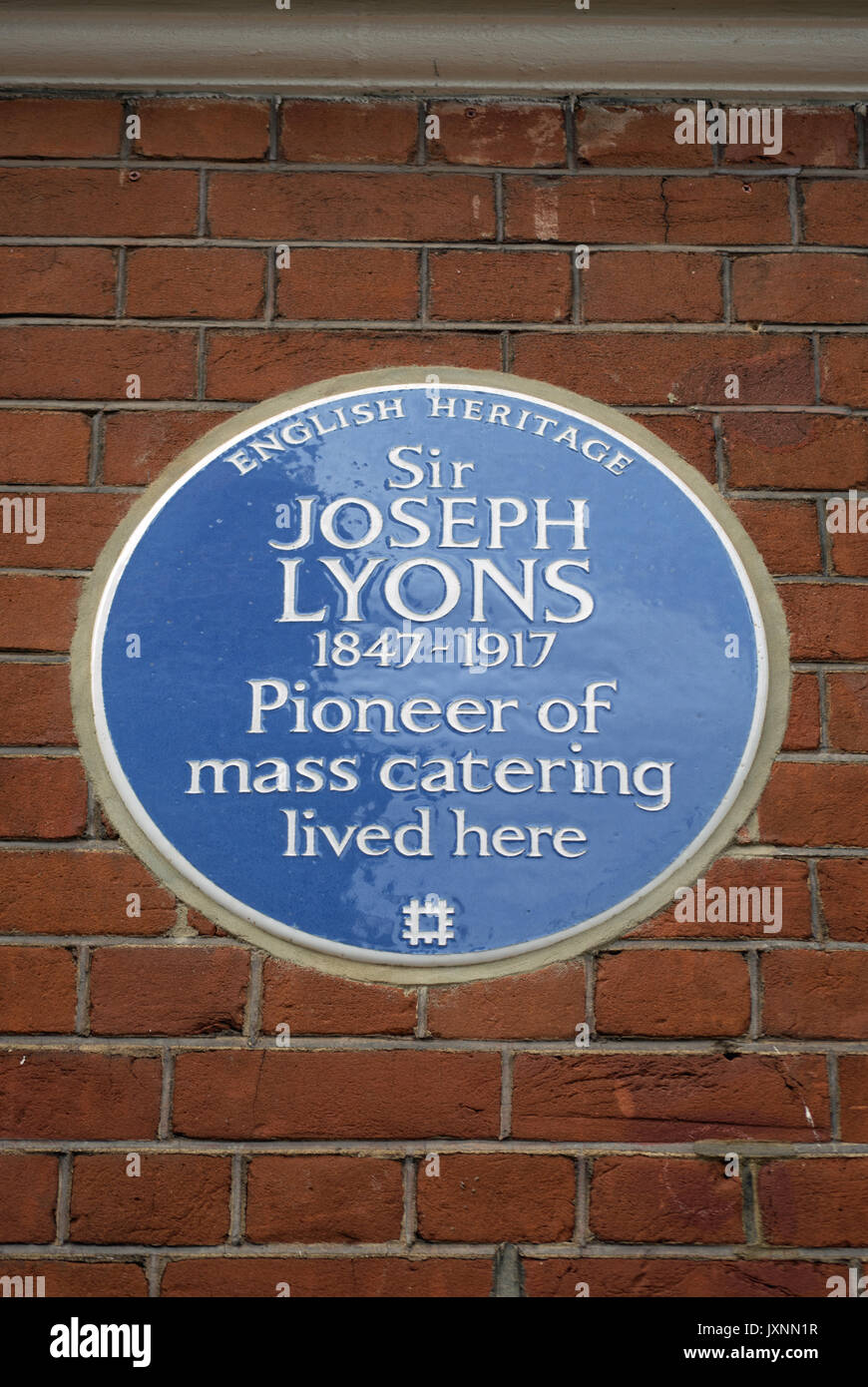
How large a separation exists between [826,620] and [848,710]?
0.14 m

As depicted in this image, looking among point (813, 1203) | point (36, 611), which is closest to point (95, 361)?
point (36, 611)

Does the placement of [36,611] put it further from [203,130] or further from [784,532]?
[784,532]

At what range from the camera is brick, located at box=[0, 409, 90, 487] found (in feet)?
6.66

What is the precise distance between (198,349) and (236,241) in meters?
Answer: 0.19

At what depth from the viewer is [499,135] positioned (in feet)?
7.01

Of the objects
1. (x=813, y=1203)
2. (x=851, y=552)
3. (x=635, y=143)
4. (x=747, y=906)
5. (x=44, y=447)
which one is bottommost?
(x=813, y=1203)

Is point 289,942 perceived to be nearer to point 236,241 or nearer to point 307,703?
point 307,703

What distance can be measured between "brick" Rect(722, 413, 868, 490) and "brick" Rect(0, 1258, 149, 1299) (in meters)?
1.48

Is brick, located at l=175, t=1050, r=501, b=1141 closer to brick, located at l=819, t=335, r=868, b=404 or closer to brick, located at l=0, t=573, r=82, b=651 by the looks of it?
brick, located at l=0, t=573, r=82, b=651

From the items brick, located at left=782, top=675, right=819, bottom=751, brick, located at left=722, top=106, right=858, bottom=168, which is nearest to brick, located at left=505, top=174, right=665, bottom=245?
brick, located at left=722, top=106, right=858, bottom=168

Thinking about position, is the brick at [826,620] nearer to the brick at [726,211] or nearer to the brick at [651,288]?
the brick at [651,288]

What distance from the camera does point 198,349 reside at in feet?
6.78

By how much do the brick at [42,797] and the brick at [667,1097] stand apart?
755 millimetres

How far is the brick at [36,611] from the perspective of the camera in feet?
6.51
